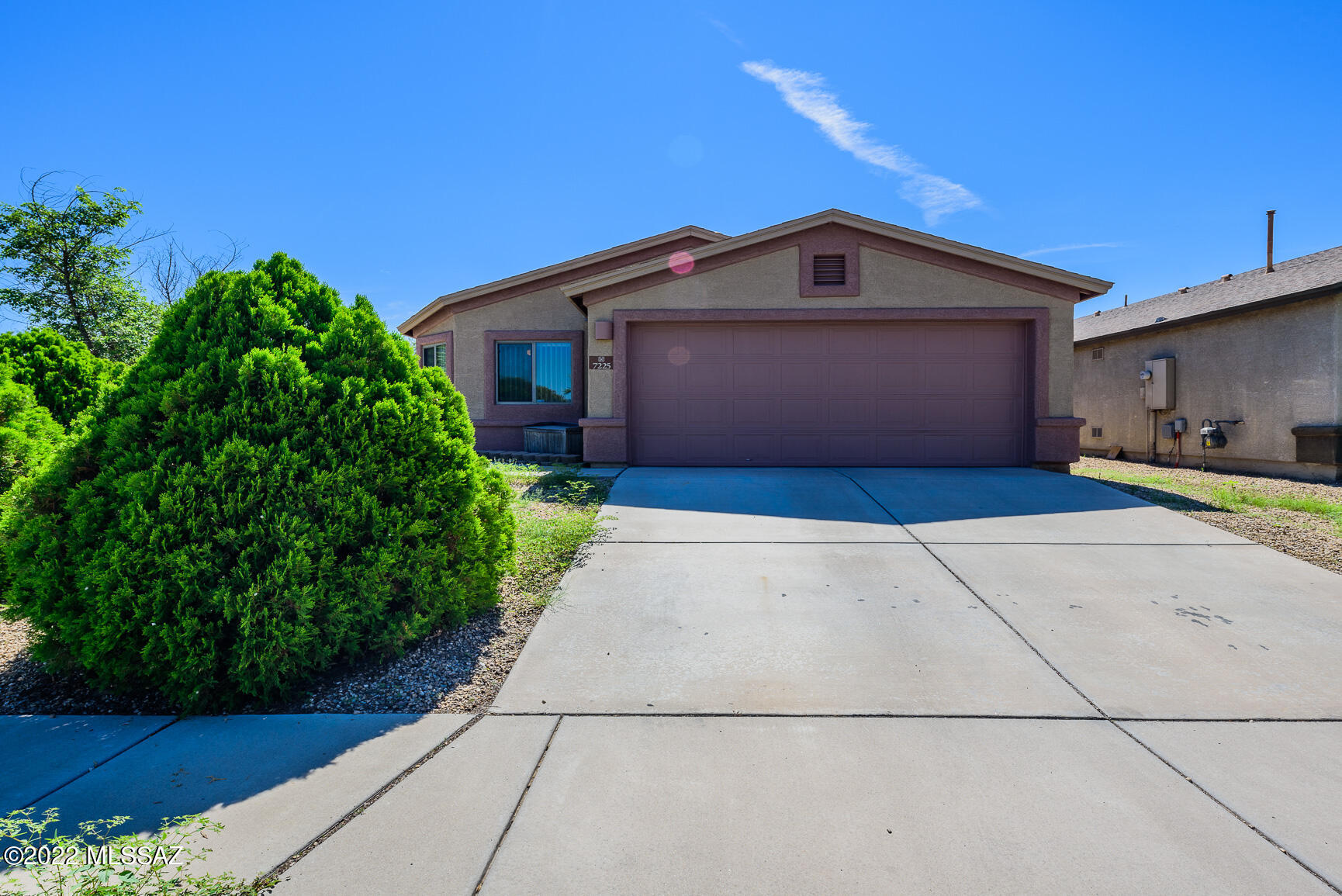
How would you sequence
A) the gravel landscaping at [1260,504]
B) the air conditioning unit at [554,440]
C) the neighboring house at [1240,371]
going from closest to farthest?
the gravel landscaping at [1260,504] → the neighboring house at [1240,371] → the air conditioning unit at [554,440]

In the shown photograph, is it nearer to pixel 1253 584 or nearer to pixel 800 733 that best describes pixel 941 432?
pixel 1253 584

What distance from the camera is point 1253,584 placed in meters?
4.73

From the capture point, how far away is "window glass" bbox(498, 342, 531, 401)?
1370 centimetres

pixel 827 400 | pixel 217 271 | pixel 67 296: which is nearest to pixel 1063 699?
pixel 217 271

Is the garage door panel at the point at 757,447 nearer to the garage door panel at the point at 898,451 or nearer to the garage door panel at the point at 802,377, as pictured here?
the garage door panel at the point at 802,377

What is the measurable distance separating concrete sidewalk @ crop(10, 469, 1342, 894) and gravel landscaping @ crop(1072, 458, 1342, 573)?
54.9 inches

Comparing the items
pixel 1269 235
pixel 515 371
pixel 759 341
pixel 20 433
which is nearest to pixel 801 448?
pixel 759 341

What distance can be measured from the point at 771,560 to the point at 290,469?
347 cm

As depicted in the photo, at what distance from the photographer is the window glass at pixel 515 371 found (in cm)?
1370

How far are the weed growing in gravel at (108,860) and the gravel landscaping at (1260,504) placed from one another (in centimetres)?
730

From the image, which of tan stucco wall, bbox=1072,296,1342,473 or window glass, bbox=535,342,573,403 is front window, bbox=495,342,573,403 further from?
tan stucco wall, bbox=1072,296,1342,473

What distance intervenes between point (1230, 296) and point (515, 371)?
47.9ft

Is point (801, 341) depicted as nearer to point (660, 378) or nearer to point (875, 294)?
point (875, 294)

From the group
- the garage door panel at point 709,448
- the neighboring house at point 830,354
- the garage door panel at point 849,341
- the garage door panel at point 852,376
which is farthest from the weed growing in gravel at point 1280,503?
the garage door panel at point 709,448
